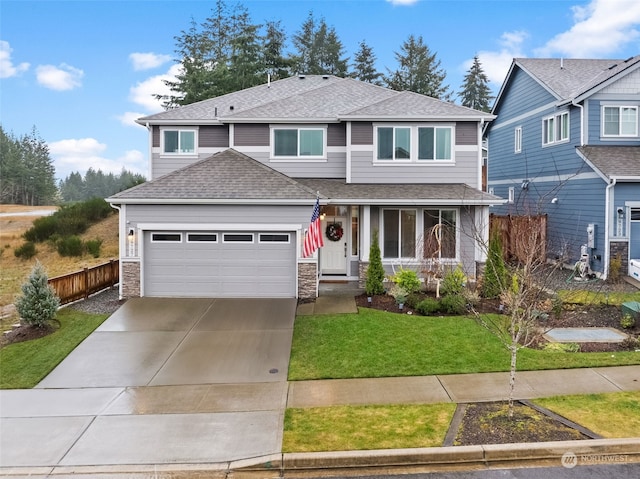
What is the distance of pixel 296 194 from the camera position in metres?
13.9

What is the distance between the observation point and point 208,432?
20.3 feet

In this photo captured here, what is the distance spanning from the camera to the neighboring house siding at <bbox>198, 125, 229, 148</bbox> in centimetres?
1769

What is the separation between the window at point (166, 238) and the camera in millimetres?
14117

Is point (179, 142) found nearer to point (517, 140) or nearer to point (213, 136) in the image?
point (213, 136)

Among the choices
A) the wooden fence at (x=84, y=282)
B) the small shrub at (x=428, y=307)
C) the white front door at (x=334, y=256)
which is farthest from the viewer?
the white front door at (x=334, y=256)

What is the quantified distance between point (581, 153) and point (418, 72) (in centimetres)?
3067

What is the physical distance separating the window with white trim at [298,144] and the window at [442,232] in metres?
4.49

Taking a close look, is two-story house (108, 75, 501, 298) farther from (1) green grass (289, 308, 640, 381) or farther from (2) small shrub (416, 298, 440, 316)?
(1) green grass (289, 308, 640, 381)

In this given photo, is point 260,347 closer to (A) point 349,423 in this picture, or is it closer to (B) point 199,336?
(B) point 199,336

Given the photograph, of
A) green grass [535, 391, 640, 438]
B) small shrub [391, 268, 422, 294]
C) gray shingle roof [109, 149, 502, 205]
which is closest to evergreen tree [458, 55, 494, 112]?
gray shingle roof [109, 149, 502, 205]

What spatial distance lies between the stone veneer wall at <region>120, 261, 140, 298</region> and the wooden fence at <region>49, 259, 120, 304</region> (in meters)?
1.31

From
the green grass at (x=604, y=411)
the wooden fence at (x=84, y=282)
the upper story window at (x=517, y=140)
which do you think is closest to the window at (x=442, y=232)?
the green grass at (x=604, y=411)

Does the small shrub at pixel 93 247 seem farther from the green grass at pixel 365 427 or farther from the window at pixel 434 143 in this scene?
the green grass at pixel 365 427

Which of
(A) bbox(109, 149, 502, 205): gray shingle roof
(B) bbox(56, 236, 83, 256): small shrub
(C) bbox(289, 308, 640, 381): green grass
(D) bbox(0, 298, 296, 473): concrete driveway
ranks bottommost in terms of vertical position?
(D) bbox(0, 298, 296, 473): concrete driveway
